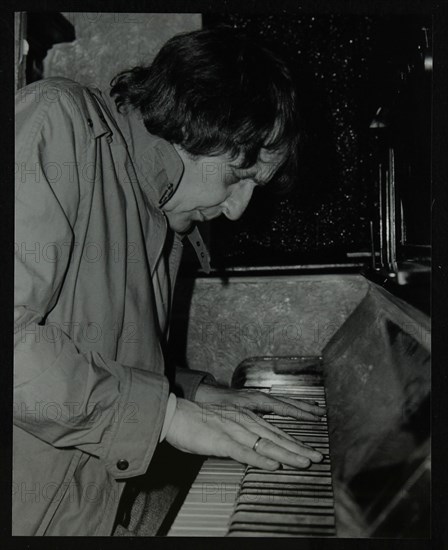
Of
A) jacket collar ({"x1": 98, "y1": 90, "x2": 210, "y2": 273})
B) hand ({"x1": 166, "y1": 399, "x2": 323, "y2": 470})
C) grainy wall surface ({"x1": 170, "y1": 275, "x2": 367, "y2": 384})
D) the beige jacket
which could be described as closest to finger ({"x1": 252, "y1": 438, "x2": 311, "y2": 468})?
hand ({"x1": 166, "y1": 399, "x2": 323, "y2": 470})

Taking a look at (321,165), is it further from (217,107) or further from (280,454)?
(280,454)

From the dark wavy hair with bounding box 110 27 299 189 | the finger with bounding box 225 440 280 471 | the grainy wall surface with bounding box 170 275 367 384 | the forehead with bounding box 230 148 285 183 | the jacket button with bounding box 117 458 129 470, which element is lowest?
the grainy wall surface with bounding box 170 275 367 384

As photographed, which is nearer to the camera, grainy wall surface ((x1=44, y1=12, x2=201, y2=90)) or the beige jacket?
the beige jacket

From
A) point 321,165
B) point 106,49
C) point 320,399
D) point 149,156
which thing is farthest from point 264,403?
point 106,49

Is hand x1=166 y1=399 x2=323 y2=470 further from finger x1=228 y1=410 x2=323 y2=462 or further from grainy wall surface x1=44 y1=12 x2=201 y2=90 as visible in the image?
grainy wall surface x1=44 y1=12 x2=201 y2=90

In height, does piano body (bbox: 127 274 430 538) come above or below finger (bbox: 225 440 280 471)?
below

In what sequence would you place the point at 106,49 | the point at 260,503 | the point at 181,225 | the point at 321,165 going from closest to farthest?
the point at 260,503
the point at 181,225
the point at 106,49
the point at 321,165

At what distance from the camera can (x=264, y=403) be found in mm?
1040

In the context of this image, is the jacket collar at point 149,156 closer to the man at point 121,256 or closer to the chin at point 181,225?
the man at point 121,256

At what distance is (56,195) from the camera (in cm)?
86

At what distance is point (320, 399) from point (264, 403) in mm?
106

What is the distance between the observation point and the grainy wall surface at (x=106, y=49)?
1400mm

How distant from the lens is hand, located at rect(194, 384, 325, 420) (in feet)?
3.27

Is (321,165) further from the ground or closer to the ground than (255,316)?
further from the ground
